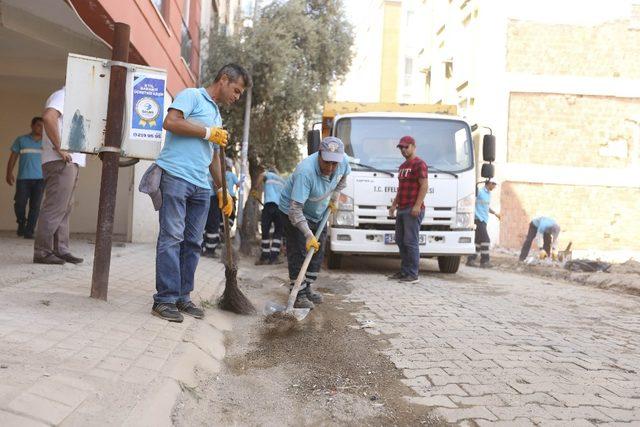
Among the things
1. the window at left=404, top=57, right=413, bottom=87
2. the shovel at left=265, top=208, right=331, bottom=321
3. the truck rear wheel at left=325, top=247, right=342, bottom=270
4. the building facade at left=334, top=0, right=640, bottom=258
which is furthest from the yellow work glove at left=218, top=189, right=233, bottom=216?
the window at left=404, top=57, right=413, bottom=87

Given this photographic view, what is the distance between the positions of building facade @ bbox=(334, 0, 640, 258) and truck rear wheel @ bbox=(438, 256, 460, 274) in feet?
33.2

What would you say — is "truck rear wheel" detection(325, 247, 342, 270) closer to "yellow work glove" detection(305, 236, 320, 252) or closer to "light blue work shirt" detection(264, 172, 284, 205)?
"light blue work shirt" detection(264, 172, 284, 205)

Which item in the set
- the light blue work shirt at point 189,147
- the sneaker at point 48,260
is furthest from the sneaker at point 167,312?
the sneaker at point 48,260

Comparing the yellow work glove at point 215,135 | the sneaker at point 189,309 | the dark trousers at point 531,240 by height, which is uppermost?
the yellow work glove at point 215,135

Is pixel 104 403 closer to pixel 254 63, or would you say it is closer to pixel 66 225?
pixel 66 225

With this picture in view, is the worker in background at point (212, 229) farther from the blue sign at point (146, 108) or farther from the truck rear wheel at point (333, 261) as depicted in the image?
the blue sign at point (146, 108)

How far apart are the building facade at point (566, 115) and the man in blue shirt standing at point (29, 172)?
1379cm

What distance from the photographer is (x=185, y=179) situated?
4324mm

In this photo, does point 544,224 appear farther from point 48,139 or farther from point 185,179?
point 185,179

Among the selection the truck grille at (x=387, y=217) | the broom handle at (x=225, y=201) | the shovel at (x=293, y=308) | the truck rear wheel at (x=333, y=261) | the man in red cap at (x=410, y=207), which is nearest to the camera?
the broom handle at (x=225, y=201)

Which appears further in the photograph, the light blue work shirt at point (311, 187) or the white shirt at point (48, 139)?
the white shirt at point (48, 139)

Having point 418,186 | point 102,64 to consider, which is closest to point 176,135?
point 102,64

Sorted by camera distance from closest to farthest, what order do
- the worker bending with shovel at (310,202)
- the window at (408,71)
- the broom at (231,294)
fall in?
the broom at (231,294), the worker bending with shovel at (310,202), the window at (408,71)

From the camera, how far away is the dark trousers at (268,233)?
34.6ft
